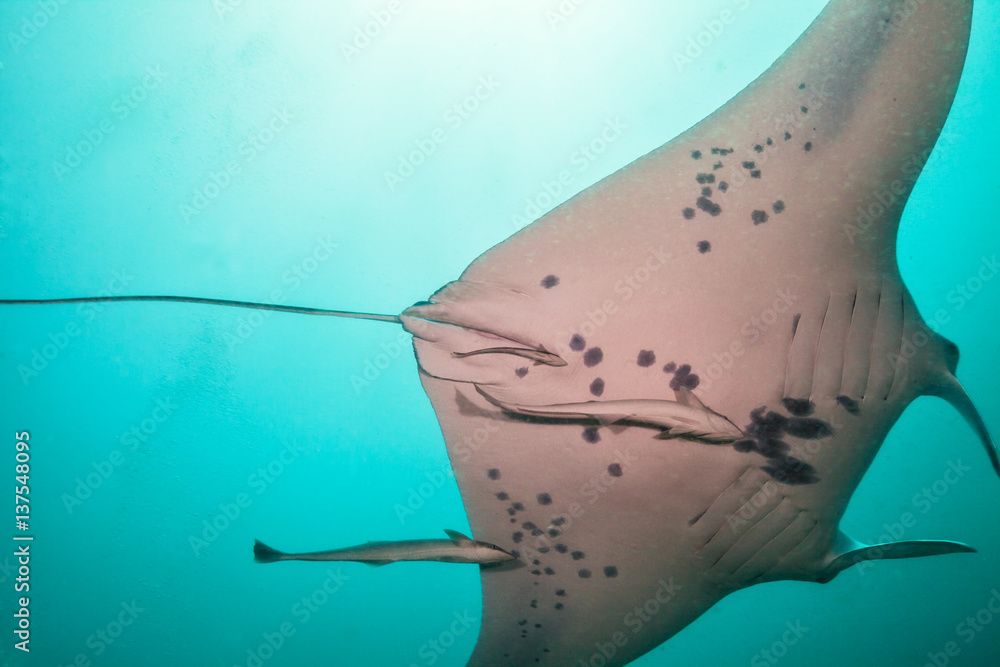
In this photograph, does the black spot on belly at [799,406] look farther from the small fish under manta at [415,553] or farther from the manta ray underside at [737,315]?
the small fish under manta at [415,553]

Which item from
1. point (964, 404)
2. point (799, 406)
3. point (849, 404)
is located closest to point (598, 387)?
point (799, 406)

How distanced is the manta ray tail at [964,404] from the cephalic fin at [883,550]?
23 cm

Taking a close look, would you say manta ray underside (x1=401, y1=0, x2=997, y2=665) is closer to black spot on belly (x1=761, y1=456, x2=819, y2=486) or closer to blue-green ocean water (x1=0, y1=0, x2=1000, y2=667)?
black spot on belly (x1=761, y1=456, x2=819, y2=486)

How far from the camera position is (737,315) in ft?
4.19

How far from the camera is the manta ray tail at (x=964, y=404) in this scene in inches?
49.8

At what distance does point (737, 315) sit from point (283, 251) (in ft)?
6.06

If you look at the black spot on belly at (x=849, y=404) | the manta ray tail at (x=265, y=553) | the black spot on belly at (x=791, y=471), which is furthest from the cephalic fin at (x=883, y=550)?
the manta ray tail at (x=265, y=553)

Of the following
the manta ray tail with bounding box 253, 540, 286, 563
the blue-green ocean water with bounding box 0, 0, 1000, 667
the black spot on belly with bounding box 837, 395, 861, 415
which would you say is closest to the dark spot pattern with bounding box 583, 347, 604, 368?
the black spot on belly with bounding box 837, 395, 861, 415

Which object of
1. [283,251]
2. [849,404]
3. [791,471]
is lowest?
[791,471]

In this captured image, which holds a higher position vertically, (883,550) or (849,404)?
(849,404)

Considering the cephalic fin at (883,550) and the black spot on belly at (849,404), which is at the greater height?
the black spot on belly at (849,404)

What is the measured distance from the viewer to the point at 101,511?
260 cm

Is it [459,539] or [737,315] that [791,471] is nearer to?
[737,315]

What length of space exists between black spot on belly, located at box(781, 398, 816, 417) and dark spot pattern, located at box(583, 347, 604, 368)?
1.53 feet
